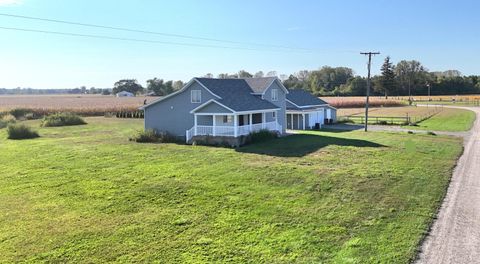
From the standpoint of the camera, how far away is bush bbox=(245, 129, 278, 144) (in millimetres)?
29109

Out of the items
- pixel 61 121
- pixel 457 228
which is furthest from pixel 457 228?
pixel 61 121

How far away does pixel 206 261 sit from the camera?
872 cm

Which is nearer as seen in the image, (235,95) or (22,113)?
(235,95)

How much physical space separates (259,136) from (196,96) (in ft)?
19.7

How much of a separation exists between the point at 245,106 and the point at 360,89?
105901 mm

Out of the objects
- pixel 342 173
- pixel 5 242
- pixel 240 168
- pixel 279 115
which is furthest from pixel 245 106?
pixel 5 242

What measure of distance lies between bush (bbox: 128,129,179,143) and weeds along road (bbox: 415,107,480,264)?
1994 cm

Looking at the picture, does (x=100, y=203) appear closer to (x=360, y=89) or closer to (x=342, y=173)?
(x=342, y=173)

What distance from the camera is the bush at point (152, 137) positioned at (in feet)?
100

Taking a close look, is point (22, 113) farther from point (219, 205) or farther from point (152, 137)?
point (219, 205)

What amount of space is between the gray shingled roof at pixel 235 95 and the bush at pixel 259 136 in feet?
6.19

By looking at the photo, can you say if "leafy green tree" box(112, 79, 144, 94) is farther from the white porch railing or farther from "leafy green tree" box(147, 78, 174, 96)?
the white porch railing

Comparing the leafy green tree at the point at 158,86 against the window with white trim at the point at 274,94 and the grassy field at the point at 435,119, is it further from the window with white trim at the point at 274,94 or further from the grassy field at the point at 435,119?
the window with white trim at the point at 274,94

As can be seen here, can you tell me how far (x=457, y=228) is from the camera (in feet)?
35.1
